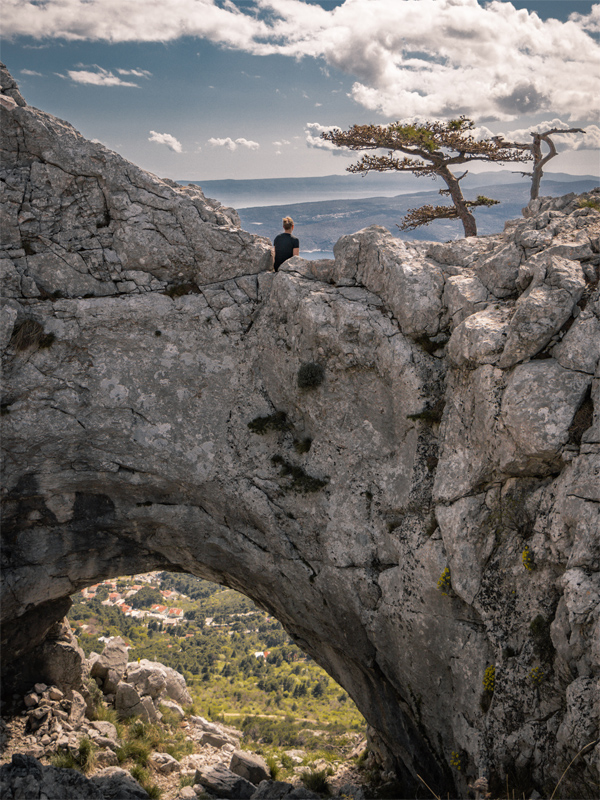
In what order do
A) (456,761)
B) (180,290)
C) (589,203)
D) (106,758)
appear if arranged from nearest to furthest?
(456,761)
(589,203)
(180,290)
(106,758)

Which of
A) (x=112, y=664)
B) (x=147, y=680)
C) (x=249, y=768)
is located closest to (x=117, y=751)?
(x=249, y=768)

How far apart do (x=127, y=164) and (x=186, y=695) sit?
2879 centimetres

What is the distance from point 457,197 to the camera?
23.0 m

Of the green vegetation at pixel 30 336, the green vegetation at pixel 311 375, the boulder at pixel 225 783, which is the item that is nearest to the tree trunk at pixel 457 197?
the green vegetation at pixel 311 375

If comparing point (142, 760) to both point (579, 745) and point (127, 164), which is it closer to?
point (579, 745)

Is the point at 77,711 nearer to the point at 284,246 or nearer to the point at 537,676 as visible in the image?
the point at 537,676

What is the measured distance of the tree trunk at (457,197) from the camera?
22969 mm

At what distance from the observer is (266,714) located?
47.5 meters

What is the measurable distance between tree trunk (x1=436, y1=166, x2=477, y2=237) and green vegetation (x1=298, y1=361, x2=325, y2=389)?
38.9ft

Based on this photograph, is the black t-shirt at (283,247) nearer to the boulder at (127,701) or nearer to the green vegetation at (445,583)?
the green vegetation at (445,583)

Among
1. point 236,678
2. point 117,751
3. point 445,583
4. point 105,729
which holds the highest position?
point 445,583

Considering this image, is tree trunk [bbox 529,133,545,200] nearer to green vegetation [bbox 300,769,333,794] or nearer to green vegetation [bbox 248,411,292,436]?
green vegetation [bbox 248,411,292,436]

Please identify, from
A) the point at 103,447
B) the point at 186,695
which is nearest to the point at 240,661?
the point at 186,695

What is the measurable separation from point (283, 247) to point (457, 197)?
32.9 feet
